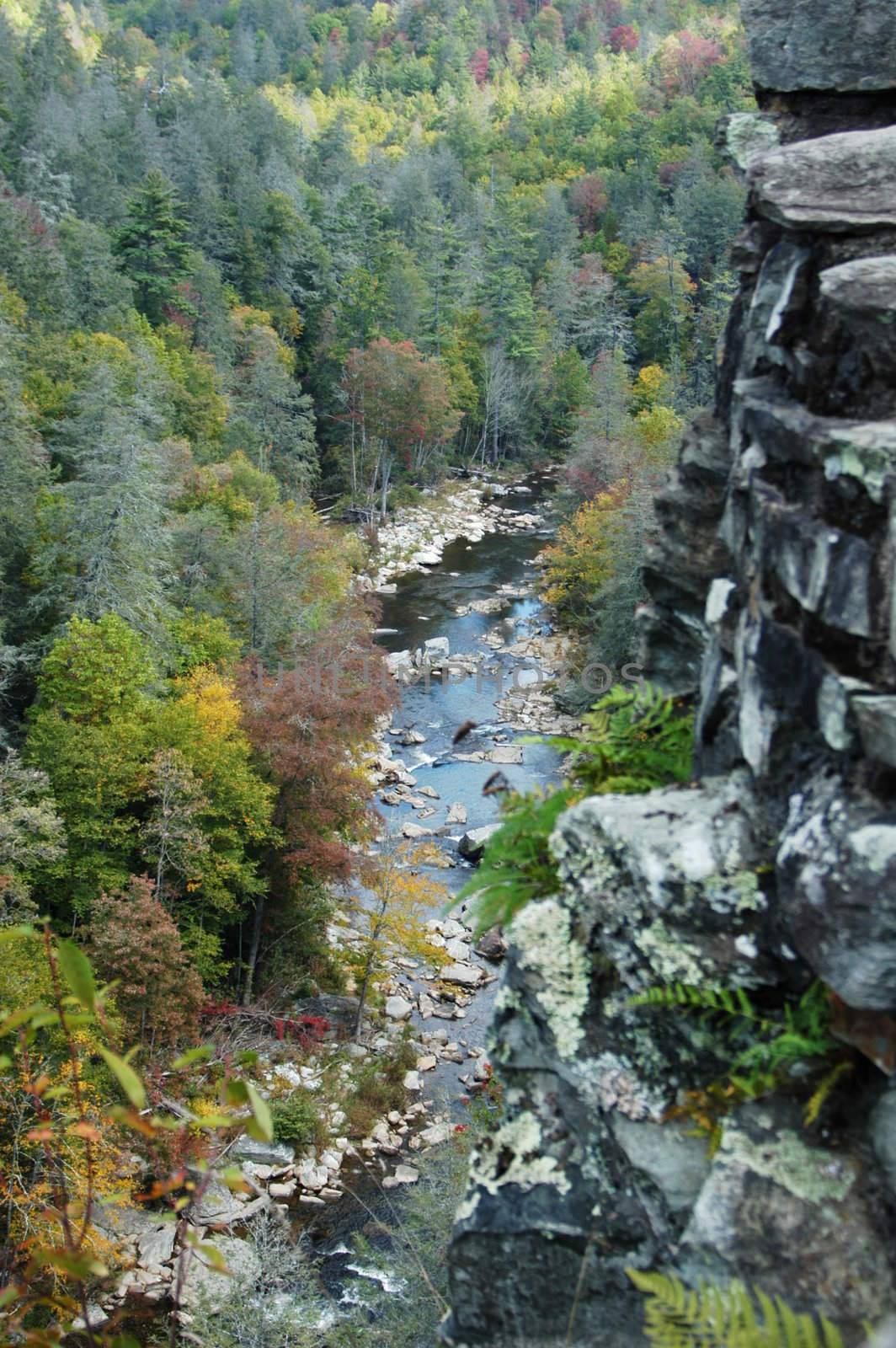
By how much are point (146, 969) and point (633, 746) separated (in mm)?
11996

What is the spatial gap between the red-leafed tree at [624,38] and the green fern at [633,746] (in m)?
138

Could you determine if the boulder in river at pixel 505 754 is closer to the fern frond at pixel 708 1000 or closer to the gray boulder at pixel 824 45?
the gray boulder at pixel 824 45

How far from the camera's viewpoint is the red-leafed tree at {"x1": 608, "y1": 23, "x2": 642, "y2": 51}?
12462 cm

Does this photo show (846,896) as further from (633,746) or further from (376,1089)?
(376,1089)

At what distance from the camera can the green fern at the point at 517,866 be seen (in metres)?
6.01

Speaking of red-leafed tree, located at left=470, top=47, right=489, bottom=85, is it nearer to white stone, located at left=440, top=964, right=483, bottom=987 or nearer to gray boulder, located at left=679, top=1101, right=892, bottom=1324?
white stone, located at left=440, top=964, right=483, bottom=987

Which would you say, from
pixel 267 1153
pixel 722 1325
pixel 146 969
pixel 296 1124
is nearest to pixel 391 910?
pixel 296 1124

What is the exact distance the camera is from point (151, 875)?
Result: 1934 centimetres

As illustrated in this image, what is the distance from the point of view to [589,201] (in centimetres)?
8362

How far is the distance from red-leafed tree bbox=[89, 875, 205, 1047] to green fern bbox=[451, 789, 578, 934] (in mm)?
11448

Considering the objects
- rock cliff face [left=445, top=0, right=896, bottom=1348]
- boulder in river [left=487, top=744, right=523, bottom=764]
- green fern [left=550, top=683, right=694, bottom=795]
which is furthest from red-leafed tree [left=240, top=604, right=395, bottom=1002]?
rock cliff face [left=445, top=0, right=896, bottom=1348]

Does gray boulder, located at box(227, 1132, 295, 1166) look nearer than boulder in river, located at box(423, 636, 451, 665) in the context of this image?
Yes

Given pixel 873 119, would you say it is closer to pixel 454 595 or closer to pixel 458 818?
pixel 458 818

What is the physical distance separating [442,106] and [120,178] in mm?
63854
